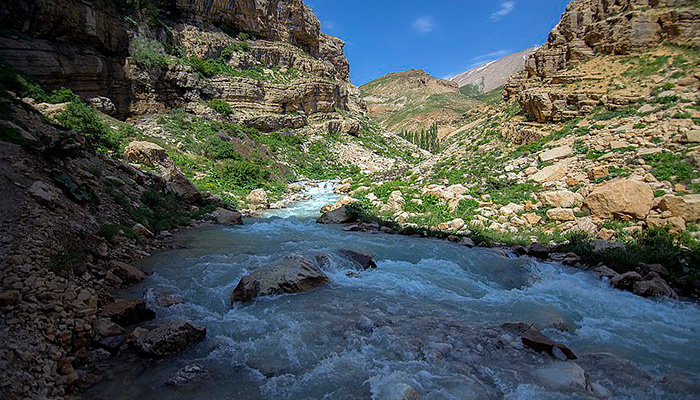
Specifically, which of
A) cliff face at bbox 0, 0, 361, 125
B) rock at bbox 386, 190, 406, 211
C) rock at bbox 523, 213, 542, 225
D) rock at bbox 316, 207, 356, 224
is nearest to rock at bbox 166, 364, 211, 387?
rock at bbox 316, 207, 356, 224

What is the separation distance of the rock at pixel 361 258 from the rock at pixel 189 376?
4.62 m

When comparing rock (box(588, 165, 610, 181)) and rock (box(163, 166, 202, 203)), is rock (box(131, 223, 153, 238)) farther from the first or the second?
rock (box(588, 165, 610, 181))

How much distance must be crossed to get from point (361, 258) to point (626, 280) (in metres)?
5.81

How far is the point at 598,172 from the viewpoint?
12.0 metres

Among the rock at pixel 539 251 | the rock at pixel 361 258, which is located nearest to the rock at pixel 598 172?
the rock at pixel 539 251

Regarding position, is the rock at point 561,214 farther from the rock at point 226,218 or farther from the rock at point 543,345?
the rock at point 226,218

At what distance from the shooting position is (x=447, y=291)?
263 inches

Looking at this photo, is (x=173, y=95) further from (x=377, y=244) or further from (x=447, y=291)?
(x=447, y=291)

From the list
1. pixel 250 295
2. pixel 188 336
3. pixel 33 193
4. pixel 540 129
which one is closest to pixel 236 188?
pixel 33 193

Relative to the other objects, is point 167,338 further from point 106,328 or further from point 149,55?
point 149,55

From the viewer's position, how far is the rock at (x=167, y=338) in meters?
3.95

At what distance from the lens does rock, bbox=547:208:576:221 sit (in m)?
10.6

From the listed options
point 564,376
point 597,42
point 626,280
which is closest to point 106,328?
point 564,376

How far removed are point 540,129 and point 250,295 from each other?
18523mm
